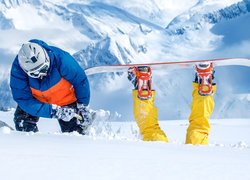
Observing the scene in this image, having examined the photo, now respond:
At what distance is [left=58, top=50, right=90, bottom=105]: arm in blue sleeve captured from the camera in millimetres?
5887

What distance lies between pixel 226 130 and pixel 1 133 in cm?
704

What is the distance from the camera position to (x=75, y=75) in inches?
239

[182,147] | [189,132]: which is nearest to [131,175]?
[182,147]

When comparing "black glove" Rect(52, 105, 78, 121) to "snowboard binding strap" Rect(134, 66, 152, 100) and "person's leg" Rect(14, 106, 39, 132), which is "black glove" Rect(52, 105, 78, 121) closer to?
"person's leg" Rect(14, 106, 39, 132)

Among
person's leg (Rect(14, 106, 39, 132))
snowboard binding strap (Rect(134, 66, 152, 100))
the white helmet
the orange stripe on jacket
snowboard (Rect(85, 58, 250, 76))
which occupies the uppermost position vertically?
snowboard (Rect(85, 58, 250, 76))

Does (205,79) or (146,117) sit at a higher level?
(205,79)

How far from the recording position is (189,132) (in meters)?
6.65

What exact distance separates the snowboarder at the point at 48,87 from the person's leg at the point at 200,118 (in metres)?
1.24

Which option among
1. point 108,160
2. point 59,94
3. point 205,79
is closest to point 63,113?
point 59,94

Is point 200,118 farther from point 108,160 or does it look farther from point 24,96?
point 108,160

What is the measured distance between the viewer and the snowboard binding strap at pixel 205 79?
6.86 m

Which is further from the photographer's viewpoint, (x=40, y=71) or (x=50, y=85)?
(x=50, y=85)

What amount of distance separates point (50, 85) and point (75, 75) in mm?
290

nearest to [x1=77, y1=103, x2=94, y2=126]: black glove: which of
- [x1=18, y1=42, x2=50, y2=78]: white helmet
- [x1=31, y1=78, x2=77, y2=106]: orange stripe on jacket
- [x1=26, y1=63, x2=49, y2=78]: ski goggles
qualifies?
[x1=31, y1=78, x2=77, y2=106]: orange stripe on jacket
